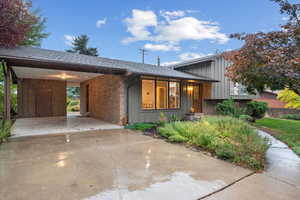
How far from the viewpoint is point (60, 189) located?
2.23 m

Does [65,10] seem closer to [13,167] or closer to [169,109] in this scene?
[169,109]

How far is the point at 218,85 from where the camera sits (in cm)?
1054

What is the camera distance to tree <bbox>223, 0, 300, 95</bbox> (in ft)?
13.2

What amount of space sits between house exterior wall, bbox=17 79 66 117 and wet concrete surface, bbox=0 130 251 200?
689 cm

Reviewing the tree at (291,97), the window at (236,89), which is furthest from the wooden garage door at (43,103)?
the tree at (291,97)

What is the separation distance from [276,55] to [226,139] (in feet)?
8.77

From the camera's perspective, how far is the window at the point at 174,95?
968 cm

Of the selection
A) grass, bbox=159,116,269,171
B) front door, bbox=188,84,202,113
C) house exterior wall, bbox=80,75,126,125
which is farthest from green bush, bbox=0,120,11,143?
front door, bbox=188,84,202,113

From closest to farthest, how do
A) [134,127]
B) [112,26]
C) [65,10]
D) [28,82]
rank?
[134,127], [28,82], [65,10], [112,26]

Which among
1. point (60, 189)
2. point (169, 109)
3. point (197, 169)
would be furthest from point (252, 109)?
point (60, 189)

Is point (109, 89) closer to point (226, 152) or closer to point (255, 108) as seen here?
point (226, 152)

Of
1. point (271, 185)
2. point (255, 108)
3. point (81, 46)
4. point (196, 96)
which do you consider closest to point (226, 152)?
point (271, 185)

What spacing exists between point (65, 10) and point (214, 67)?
12041 millimetres

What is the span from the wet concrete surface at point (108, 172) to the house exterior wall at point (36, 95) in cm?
689
